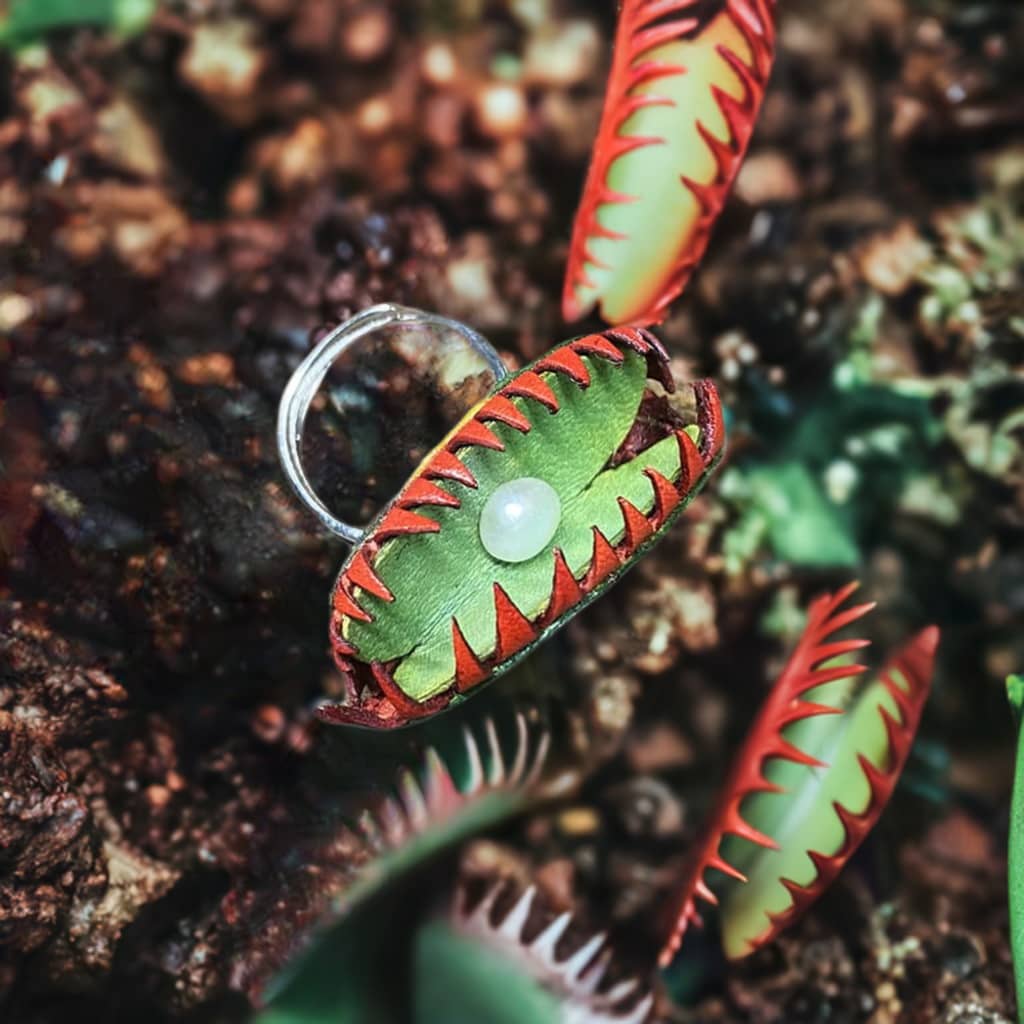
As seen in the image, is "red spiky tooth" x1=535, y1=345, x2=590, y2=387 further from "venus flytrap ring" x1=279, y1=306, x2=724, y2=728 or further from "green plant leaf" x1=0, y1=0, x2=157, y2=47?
"green plant leaf" x1=0, y1=0, x2=157, y2=47

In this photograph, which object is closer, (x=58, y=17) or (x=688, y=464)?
(x=688, y=464)

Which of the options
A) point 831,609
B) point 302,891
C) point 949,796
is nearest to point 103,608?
point 302,891

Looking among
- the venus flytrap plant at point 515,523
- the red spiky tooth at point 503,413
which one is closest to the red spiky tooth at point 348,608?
the venus flytrap plant at point 515,523

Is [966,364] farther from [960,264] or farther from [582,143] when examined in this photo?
[582,143]

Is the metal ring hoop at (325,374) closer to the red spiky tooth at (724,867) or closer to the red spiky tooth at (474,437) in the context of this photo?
the red spiky tooth at (474,437)

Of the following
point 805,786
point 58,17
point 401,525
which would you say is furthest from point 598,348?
point 58,17

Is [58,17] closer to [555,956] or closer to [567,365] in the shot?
[567,365]
